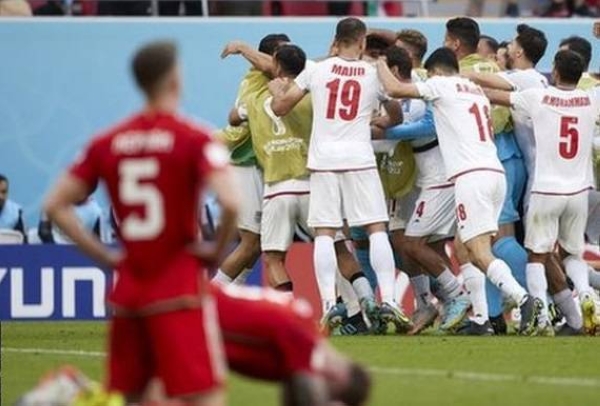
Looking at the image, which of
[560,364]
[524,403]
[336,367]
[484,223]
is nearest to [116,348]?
[336,367]

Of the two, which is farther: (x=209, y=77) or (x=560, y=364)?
(x=209, y=77)

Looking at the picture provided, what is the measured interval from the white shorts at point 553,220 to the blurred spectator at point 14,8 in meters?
9.71

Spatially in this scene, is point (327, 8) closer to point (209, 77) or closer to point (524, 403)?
point (209, 77)

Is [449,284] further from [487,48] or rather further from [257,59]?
[487,48]

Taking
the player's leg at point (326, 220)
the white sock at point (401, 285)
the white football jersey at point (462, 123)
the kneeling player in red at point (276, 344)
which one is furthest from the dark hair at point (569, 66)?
the kneeling player in red at point (276, 344)

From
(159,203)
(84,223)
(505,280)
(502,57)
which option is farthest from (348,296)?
(159,203)

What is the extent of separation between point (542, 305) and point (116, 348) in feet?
27.9

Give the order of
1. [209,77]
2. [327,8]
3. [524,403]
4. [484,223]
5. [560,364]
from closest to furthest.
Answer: [524,403] → [560,364] → [484,223] → [209,77] → [327,8]

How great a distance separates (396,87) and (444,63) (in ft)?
2.02

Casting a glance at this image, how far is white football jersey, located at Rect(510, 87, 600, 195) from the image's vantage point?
1712 cm

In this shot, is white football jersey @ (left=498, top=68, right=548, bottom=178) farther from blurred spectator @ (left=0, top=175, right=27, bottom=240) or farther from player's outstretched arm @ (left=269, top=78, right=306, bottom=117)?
blurred spectator @ (left=0, top=175, right=27, bottom=240)

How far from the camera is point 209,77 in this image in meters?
25.8

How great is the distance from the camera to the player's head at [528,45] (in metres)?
17.8

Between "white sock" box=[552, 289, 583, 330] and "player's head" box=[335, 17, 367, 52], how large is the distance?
114 inches
